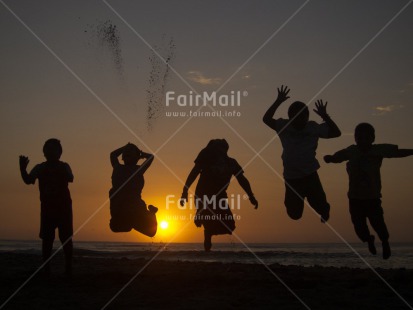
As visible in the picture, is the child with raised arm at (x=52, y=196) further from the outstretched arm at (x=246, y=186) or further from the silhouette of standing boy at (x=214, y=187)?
the outstretched arm at (x=246, y=186)

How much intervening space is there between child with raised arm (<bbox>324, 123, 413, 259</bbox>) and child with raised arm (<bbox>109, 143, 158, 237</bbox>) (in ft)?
13.2

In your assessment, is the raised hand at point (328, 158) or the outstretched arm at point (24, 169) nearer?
the outstretched arm at point (24, 169)

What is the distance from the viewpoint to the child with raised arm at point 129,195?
1111 centimetres

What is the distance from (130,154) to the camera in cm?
1129

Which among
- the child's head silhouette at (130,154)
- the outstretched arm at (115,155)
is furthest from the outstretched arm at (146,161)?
the outstretched arm at (115,155)

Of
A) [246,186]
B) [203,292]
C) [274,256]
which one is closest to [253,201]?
[246,186]

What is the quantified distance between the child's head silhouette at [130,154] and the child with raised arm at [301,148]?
122 inches

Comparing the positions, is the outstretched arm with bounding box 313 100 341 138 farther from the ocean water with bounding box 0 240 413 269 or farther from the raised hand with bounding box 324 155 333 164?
the ocean water with bounding box 0 240 413 269

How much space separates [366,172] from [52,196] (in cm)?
610

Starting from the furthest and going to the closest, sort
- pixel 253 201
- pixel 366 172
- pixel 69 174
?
1. pixel 253 201
2. pixel 69 174
3. pixel 366 172

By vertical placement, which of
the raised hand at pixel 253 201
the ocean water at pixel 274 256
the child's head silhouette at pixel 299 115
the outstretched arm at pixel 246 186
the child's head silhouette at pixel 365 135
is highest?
the child's head silhouette at pixel 299 115

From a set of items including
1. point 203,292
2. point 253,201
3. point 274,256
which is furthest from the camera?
point 274,256

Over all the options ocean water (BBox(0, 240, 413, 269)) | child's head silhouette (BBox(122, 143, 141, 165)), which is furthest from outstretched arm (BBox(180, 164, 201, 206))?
ocean water (BBox(0, 240, 413, 269))

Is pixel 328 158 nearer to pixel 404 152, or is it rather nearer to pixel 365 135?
pixel 365 135
